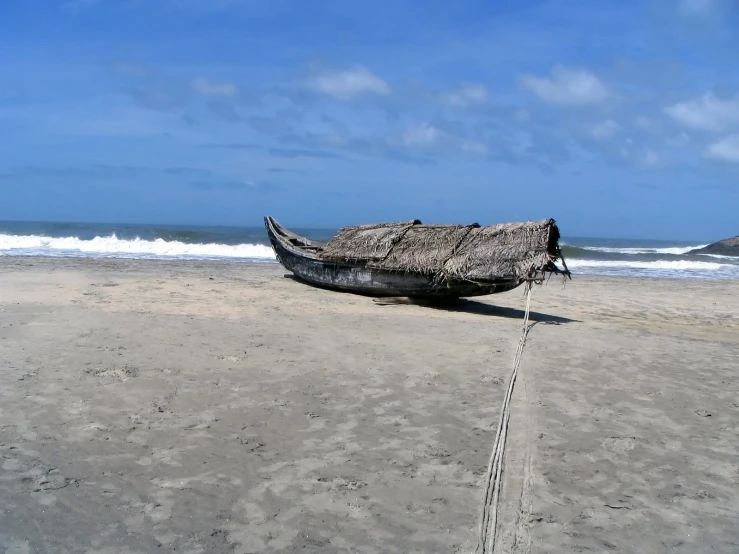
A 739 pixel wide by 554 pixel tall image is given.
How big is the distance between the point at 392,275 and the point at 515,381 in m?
5.58

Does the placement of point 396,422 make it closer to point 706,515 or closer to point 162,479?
point 162,479

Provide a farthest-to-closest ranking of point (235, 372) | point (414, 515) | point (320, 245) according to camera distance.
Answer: point (320, 245), point (235, 372), point (414, 515)

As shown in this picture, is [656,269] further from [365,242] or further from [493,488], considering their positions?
[493,488]

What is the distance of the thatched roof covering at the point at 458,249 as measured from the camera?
9523mm

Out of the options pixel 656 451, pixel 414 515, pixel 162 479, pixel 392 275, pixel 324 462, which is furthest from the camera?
pixel 392 275

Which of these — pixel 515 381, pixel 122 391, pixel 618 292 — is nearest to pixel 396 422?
pixel 515 381

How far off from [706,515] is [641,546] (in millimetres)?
576

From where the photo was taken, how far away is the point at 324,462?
3824mm

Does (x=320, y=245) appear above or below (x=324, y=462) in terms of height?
above

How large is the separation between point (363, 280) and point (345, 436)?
7.58 metres

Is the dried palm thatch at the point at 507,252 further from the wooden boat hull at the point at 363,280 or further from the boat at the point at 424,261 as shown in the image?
the wooden boat hull at the point at 363,280

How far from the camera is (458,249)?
10.5 m

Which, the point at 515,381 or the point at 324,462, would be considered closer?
the point at 324,462

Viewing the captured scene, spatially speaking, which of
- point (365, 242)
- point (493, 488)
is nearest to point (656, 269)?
point (365, 242)
